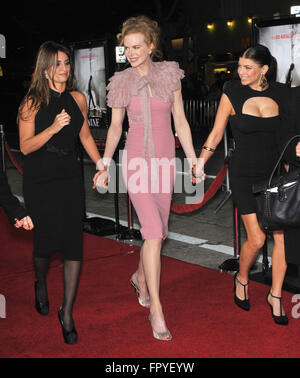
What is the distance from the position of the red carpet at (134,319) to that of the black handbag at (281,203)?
78 centimetres

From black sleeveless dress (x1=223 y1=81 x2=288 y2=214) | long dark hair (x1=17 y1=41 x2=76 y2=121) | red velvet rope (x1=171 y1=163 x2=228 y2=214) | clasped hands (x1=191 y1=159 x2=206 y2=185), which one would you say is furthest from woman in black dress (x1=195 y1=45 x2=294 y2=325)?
red velvet rope (x1=171 y1=163 x2=228 y2=214)

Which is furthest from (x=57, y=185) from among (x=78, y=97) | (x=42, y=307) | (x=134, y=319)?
(x=134, y=319)

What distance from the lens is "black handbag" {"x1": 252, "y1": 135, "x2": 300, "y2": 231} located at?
3.79 meters

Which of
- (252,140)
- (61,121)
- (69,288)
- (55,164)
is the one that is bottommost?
(69,288)

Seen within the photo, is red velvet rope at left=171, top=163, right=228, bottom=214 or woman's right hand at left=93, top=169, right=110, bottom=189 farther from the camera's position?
red velvet rope at left=171, top=163, right=228, bottom=214

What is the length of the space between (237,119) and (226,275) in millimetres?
1723

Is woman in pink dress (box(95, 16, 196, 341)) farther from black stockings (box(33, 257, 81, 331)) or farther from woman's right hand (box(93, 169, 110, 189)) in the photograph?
black stockings (box(33, 257, 81, 331))

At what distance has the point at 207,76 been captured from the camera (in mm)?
22062

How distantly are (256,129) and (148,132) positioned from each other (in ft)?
2.52

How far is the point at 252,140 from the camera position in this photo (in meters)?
4.30

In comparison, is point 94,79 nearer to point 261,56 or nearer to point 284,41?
point 284,41

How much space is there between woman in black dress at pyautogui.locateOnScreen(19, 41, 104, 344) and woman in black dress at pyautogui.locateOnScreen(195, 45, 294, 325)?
43.8 inches

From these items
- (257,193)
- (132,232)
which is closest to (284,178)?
(257,193)

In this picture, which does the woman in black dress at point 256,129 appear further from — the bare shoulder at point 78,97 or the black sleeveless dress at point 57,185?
the black sleeveless dress at point 57,185
